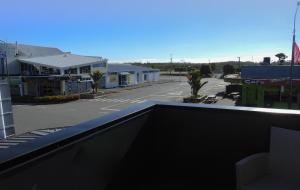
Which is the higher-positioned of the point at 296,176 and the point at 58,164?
the point at 58,164

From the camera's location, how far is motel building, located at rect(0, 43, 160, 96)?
38.2 m

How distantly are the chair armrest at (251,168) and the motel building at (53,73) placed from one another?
1418 inches

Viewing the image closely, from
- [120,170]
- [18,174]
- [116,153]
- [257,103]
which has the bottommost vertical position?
[257,103]

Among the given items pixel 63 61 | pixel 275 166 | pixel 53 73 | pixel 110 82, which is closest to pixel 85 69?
pixel 63 61

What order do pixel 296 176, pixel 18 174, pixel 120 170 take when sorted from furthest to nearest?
1. pixel 120 170
2. pixel 296 176
3. pixel 18 174

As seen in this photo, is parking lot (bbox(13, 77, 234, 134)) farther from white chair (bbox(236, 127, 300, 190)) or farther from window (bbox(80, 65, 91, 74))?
white chair (bbox(236, 127, 300, 190))

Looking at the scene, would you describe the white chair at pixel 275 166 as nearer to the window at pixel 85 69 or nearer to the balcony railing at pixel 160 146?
the balcony railing at pixel 160 146

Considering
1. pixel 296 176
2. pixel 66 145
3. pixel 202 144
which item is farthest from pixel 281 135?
pixel 66 145

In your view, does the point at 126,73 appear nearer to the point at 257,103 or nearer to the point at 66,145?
the point at 257,103

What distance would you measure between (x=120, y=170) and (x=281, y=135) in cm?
169

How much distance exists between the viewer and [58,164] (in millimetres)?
2277

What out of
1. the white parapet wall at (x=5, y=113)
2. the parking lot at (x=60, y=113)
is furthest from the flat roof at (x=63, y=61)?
the white parapet wall at (x=5, y=113)

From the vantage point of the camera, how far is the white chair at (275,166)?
122 inches

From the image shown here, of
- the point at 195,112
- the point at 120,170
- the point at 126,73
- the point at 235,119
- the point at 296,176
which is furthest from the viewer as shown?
the point at 126,73
